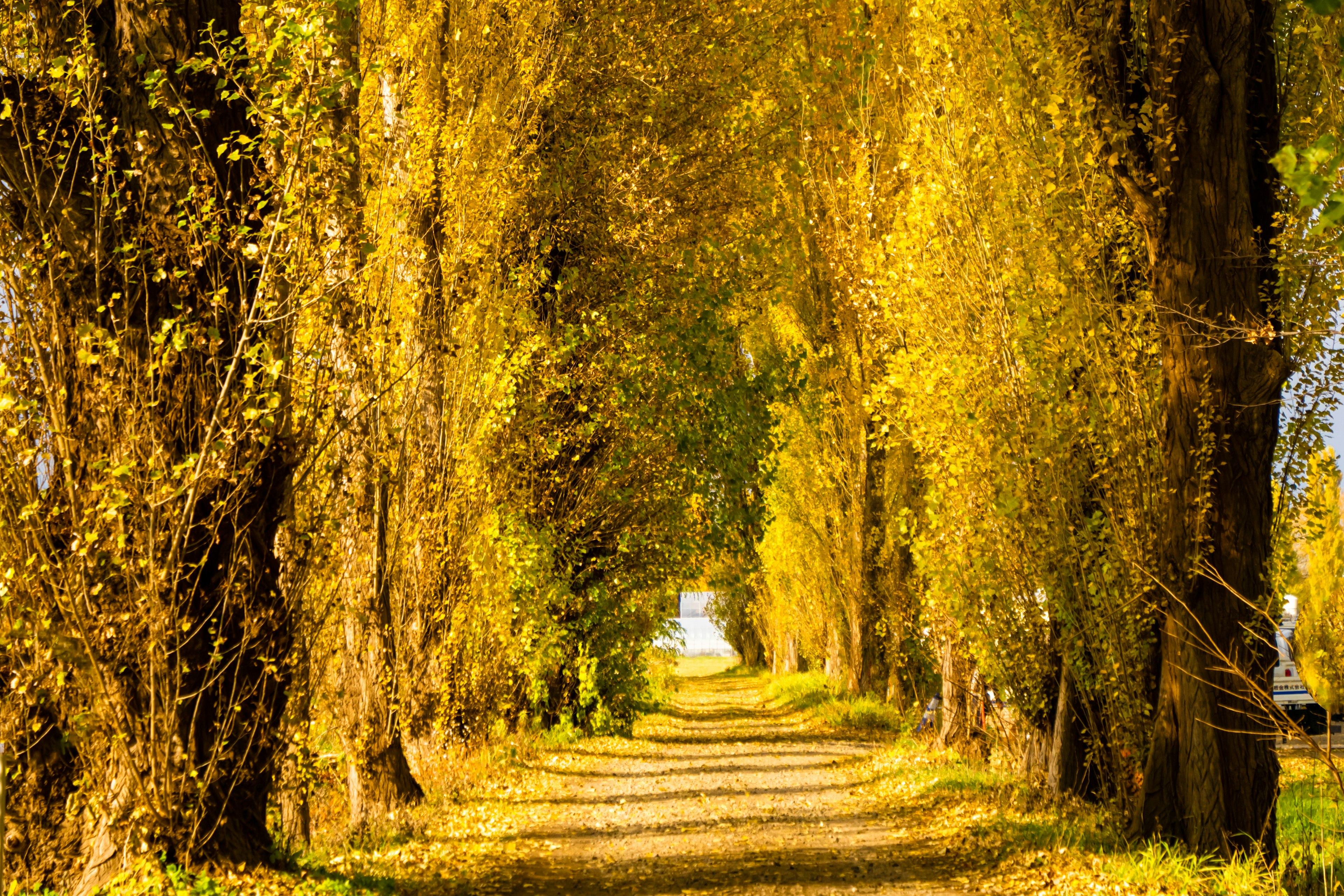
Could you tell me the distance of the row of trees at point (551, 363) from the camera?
6.83 metres

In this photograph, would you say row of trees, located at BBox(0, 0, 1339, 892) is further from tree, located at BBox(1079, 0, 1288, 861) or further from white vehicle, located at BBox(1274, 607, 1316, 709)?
white vehicle, located at BBox(1274, 607, 1316, 709)

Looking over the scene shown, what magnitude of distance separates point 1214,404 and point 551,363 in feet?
26.5

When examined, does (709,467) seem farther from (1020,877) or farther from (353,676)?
(1020,877)

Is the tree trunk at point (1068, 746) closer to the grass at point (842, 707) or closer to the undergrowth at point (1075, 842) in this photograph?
the undergrowth at point (1075, 842)

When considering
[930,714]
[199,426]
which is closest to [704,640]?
[930,714]

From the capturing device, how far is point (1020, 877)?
8438 millimetres

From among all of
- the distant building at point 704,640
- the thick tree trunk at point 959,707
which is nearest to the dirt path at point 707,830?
the thick tree trunk at point 959,707

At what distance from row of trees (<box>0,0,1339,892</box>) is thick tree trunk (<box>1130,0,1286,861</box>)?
0.03 meters

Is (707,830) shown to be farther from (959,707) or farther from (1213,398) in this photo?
(1213,398)

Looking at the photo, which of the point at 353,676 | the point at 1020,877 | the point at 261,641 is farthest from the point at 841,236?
the point at 261,641

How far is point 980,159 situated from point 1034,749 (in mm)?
5096

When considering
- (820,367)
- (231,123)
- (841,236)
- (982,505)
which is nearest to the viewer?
(231,123)

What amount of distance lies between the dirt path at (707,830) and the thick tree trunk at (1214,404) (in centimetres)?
179

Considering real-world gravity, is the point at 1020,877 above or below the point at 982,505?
below
